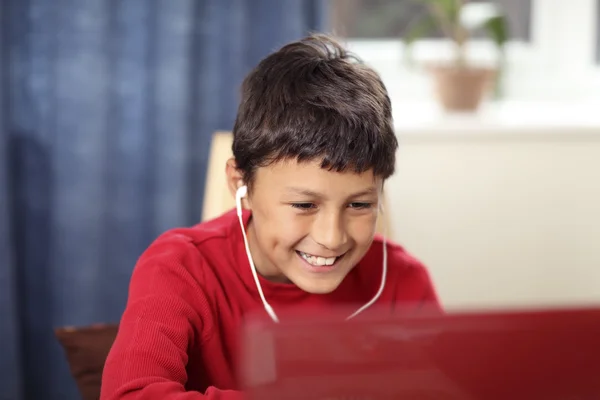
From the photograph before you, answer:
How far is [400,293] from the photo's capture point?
4.09ft

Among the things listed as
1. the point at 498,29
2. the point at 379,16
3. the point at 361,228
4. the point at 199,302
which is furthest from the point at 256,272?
the point at 379,16

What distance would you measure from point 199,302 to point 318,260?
165mm

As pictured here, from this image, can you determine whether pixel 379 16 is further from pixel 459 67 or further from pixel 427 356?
pixel 427 356

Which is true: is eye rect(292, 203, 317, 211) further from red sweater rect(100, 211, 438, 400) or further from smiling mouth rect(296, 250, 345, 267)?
red sweater rect(100, 211, 438, 400)

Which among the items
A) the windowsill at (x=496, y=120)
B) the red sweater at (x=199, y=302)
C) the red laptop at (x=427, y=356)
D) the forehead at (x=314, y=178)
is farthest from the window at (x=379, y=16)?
the red laptop at (x=427, y=356)

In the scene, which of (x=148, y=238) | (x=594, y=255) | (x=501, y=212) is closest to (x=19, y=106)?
(x=148, y=238)

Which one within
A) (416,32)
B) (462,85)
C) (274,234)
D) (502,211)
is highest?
(416,32)

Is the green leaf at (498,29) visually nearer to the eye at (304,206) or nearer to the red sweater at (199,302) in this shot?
the red sweater at (199,302)

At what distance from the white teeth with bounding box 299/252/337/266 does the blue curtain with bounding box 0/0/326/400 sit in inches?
41.5

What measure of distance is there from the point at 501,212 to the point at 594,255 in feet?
1.01

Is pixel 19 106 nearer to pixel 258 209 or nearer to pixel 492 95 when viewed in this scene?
pixel 258 209

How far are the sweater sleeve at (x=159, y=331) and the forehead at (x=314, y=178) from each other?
6.5 inches

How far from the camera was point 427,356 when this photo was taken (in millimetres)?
509

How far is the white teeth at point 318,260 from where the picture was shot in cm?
106
